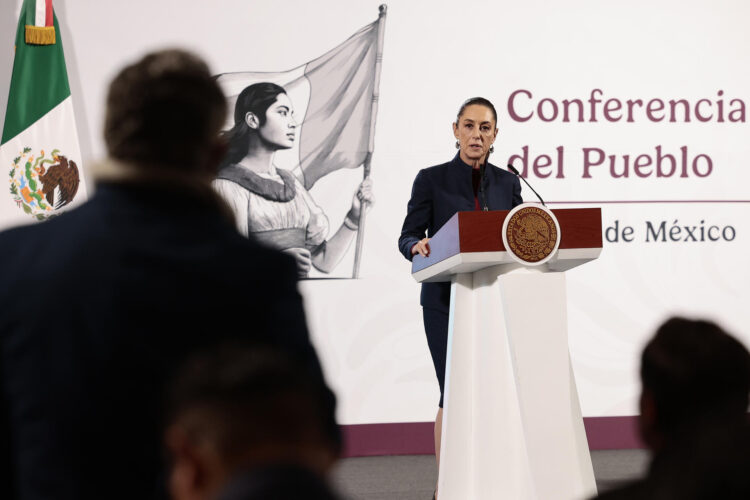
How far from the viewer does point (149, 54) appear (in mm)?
1209

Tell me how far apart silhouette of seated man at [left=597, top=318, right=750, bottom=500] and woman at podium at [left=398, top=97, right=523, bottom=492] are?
2.62m

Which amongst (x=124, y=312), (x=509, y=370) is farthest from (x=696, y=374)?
(x=509, y=370)

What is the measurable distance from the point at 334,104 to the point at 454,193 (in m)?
1.94

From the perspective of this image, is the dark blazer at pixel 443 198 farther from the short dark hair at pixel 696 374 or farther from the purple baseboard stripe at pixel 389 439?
the short dark hair at pixel 696 374

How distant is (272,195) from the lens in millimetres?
5492

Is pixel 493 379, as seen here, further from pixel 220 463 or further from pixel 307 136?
pixel 307 136

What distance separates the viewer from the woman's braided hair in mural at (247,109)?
548 centimetres

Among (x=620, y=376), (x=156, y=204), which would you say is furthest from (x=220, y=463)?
(x=620, y=376)

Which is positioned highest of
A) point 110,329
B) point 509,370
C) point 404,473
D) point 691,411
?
point 110,329

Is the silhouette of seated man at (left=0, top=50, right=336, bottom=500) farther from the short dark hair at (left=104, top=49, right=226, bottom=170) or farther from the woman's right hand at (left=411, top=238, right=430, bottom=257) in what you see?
the woman's right hand at (left=411, top=238, right=430, bottom=257)

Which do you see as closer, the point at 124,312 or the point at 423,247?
the point at 124,312

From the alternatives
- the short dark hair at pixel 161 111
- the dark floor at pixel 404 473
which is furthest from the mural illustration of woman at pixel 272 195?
the short dark hair at pixel 161 111

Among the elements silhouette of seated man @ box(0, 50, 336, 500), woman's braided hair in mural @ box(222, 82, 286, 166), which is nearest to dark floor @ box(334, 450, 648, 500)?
woman's braided hair in mural @ box(222, 82, 286, 166)

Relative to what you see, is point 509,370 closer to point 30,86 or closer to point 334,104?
point 334,104
